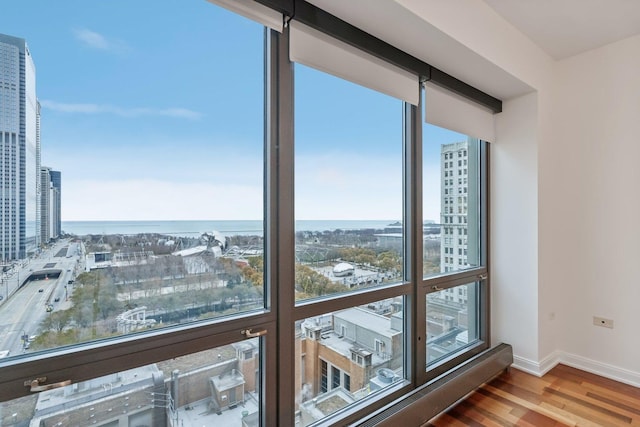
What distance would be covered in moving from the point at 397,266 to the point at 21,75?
2.25 metres

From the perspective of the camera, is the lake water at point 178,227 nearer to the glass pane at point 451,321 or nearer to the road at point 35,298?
the road at point 35,298

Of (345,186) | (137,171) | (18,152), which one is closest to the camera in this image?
(18,152)

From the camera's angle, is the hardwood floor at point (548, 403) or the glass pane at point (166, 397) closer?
the glass pane at point (166, 397)

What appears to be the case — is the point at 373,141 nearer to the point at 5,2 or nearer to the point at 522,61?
the point at 522,61

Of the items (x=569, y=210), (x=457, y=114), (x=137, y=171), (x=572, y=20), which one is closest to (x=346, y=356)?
(x=137, y=171)

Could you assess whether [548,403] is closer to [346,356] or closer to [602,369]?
[602,369]

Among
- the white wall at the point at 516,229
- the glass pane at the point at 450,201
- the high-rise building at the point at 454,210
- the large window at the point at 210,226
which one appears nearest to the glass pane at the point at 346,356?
the large window at the point at 210,226

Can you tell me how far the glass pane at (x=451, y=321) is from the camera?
2586 millimetres

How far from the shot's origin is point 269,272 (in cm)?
168

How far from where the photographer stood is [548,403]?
7.93 feet

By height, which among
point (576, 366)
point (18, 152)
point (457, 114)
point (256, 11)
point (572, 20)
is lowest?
point (576, 366)

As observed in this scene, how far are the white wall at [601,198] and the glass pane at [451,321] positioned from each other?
902 millimetres

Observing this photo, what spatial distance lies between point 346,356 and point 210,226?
3.99 feet

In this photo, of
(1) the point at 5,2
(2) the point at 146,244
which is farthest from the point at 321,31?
(2) the point at 146,244
